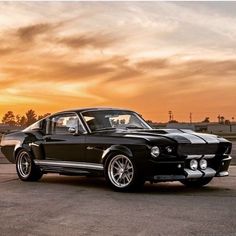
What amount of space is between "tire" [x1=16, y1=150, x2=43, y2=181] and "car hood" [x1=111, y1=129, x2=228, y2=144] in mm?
2597

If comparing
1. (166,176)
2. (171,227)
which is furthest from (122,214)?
(166,176)

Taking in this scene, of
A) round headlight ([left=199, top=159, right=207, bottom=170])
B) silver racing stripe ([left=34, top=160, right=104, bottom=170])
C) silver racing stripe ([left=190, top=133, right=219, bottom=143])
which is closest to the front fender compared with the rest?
silver racing stripe ([left=34, top=160, right=104, bottom=170])

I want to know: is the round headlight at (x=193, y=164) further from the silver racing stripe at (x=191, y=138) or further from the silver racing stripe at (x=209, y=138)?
the silver racing stripe at (x=209, y=138)

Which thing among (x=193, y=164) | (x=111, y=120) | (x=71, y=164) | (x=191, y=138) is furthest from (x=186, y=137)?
(x=71, y=164)

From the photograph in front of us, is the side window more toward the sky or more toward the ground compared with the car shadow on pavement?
more toward the sky

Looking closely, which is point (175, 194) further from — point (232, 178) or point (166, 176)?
point (232, 178)

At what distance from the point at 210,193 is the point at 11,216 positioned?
364 centimetres

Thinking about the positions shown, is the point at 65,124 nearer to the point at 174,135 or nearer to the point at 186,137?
the point at 174,135

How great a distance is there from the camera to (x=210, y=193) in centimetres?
924

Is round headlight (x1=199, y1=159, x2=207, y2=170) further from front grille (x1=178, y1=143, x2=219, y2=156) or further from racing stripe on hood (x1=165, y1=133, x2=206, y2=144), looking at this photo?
racing stripe on hood (x1=165, y1=133, x2=206, y2=144)

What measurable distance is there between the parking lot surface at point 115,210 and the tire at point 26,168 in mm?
767

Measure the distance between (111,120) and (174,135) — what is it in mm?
1708

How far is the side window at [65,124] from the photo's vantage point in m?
10.7

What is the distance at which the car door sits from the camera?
10.6 m
